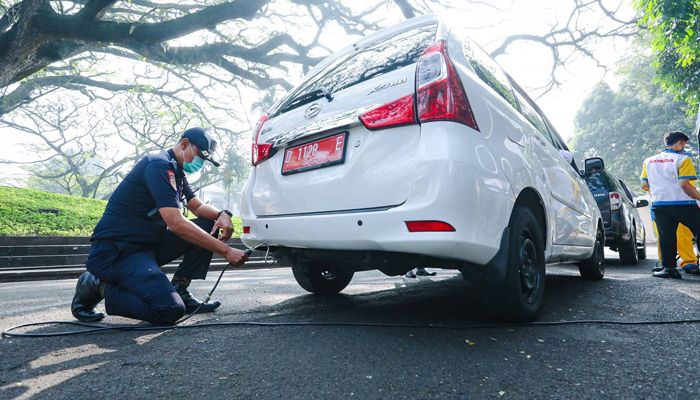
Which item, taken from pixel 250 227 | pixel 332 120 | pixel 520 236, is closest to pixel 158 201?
pixel 250 227

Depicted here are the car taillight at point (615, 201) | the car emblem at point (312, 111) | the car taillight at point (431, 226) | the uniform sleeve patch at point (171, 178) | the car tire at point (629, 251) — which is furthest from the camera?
the car tire at point (629, 251)

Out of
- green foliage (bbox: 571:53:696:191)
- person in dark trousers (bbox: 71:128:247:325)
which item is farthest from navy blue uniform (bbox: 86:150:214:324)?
green foliage (bbox: 571:53:696:191)

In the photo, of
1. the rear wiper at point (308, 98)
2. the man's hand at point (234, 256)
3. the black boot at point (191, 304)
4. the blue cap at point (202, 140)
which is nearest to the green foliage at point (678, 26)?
the rear wiper at point (308, 98)

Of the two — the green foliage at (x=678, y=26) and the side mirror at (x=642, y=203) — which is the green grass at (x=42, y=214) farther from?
the green foliage at (x=678, y=26)

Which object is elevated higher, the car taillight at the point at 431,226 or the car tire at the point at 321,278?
the car taillight at the point at 431,226

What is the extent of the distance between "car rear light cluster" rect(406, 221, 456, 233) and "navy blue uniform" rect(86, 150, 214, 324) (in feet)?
4.82

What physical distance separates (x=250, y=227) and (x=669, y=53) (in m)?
8.75

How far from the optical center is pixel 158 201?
239 centimetres

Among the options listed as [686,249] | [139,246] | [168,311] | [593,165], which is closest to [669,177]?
[593,165]

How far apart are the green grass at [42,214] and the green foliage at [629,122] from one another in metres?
28.3

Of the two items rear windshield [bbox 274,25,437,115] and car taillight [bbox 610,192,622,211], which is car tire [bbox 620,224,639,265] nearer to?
car taillight [bbox 610,192,622,211]

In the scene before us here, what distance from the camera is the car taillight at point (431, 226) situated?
1.76m

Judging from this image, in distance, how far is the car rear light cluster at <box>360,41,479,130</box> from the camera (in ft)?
6.21

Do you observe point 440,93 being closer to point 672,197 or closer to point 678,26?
point 672,197
